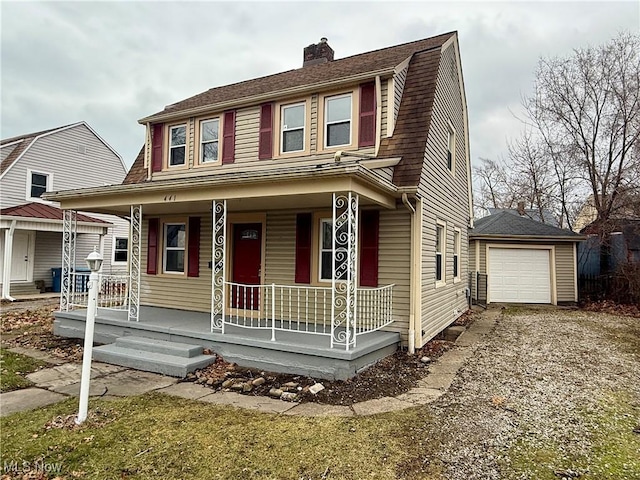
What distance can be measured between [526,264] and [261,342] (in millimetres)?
12450

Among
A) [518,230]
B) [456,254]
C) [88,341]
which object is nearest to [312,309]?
[88,341]

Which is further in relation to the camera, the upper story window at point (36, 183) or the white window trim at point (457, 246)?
the upper story window at point (36, 183)

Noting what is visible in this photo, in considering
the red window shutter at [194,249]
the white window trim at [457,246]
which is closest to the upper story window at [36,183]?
the red window shutter at [194,249]

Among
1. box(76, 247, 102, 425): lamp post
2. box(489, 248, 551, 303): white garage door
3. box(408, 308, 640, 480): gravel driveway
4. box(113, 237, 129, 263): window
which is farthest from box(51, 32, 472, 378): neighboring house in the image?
box(113, 237, 129, 263): window

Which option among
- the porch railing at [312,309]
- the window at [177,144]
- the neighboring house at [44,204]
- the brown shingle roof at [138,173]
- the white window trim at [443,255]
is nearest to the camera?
the porch railing at [312,309]

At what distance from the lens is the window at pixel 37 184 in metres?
16.2

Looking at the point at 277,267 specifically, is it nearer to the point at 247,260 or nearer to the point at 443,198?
the point at 247,260

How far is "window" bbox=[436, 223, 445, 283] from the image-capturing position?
345 inches

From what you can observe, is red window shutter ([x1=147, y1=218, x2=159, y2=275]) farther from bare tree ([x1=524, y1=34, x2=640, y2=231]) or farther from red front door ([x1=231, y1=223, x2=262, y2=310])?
bare tree ([x1=524, y1=34, x2=640, y2=231])

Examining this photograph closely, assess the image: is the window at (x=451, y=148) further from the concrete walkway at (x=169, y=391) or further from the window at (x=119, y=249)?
the window at (x=119, y=249)

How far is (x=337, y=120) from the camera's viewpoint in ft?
26.3

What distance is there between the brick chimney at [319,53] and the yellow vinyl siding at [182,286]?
19.3ft

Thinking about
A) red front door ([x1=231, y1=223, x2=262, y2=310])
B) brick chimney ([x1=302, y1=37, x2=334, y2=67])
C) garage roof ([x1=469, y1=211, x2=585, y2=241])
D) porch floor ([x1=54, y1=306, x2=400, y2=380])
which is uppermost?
brick chimney ([x1=302, y1=37, x2=334, y2=67])

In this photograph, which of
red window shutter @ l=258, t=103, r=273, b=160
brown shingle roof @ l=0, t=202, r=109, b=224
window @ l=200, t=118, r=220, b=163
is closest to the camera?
red window shutter @ l=258, t=103, r=273, b=160
